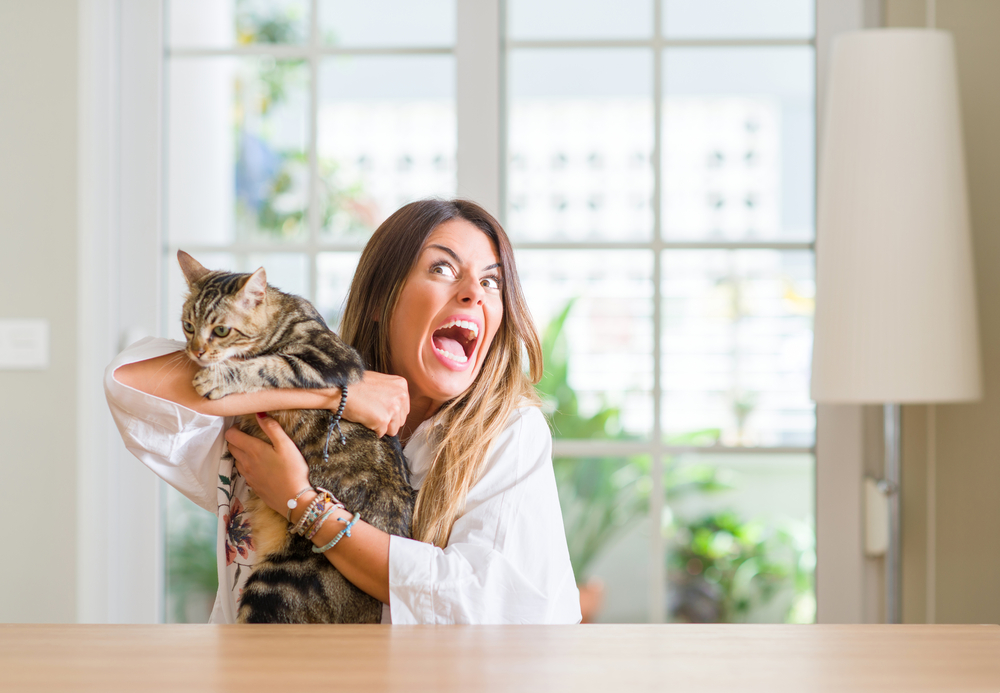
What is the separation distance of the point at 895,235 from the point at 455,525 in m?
1.22

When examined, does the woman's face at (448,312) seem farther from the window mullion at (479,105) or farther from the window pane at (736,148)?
the window pane at (736,148)

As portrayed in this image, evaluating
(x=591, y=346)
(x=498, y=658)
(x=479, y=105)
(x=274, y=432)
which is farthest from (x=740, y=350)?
(x=498, y=658)

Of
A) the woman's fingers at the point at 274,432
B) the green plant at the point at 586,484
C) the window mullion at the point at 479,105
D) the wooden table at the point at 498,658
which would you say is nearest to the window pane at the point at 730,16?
the window mullion at the point at 479,105

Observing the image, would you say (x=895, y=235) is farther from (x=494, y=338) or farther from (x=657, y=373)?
(x=494, y=338)

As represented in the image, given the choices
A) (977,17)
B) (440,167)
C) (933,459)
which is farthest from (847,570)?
(440,167)

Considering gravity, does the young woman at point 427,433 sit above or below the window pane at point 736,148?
below

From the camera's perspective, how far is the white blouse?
3.09 ft

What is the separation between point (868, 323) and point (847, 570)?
2.61 feet

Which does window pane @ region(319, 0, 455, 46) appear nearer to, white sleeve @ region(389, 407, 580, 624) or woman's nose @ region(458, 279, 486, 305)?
woman's nose @ region(458, 279, 486, 305)

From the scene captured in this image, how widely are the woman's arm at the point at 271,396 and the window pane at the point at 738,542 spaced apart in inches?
67.0

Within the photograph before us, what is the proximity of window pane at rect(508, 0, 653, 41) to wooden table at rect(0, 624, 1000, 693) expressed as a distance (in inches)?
89.3

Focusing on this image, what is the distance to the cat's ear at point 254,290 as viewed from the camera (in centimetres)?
107

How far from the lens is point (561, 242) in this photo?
216 cm

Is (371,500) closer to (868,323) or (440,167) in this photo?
(868,323)
